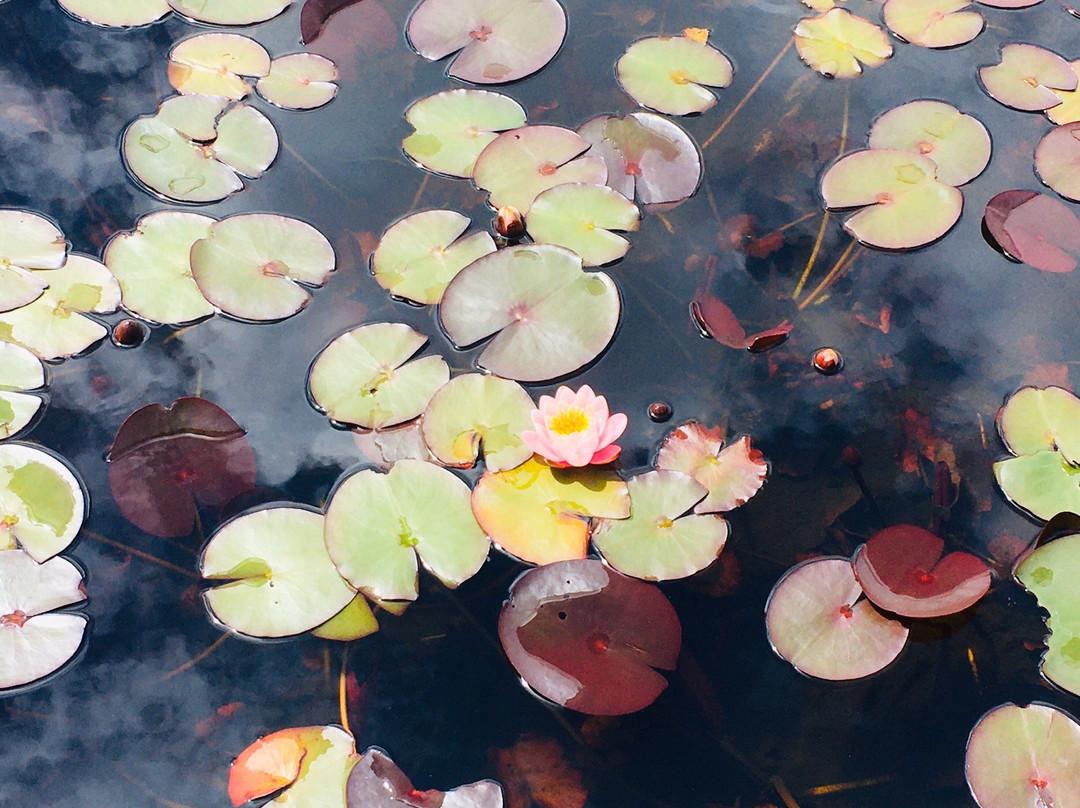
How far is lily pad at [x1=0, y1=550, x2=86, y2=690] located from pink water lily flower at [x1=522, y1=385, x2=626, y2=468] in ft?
4.00

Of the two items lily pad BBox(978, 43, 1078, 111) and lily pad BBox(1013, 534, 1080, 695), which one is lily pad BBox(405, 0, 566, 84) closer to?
lily pad BBox(978, 43, 1078, 111)

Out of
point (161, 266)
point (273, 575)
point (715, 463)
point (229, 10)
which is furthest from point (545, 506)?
point (229, 10)

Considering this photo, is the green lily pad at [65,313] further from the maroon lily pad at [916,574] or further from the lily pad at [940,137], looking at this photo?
the lily pad at [940,137]

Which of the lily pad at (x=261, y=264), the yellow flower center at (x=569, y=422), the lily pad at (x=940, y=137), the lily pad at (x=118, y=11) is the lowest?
the yellow flower center at (x=569, y=422)

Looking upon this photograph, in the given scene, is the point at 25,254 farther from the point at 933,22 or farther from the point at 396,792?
the point at 933,22

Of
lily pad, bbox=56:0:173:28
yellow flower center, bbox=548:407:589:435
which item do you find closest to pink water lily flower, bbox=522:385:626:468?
yellow flower center, bbox=548:407:589:435

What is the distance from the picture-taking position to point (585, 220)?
259 cm

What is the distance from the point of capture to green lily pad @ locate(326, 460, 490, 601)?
2037mm

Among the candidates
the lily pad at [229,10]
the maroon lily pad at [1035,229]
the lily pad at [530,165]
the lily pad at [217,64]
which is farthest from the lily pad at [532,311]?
the lily pad at [229,10]

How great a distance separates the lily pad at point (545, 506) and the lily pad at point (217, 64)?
1.77 meters

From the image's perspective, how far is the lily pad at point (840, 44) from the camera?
3.00 meters

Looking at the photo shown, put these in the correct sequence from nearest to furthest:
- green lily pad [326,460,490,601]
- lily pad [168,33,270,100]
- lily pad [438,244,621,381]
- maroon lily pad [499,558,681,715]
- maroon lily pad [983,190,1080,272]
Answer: maroon lily pad [499,558,681,715]
green lily pad [326,460,490,601]
lily pad [438,244,621,381]
maroon lily pad [983,190,1080,272]
lily pad [168,33,270,100]

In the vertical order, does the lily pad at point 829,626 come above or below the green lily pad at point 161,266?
below

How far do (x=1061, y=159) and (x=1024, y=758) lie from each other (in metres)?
2.03
